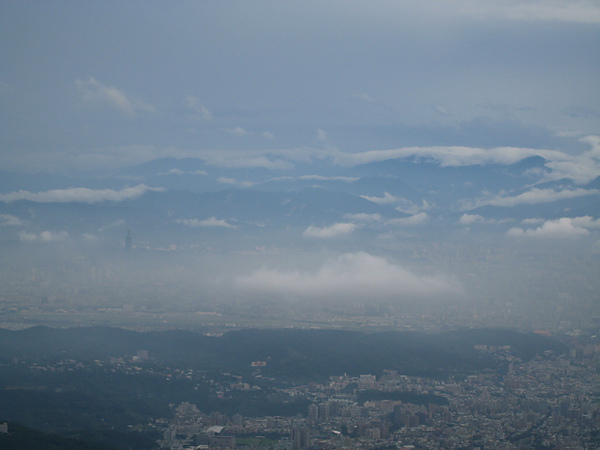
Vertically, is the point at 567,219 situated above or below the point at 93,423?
above

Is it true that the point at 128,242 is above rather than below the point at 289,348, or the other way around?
above

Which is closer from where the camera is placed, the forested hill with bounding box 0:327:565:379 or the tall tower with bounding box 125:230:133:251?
the forested hill with bounding box 0:327:565:379

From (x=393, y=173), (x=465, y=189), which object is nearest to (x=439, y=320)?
(x=465, y=189)

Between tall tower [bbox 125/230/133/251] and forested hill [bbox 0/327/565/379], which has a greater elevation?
tall tower [bbox 125/230/133/251]

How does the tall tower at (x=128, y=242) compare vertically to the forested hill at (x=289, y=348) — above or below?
above

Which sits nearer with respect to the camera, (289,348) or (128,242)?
(289,348)

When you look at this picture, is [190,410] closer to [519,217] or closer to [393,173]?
[519,217]

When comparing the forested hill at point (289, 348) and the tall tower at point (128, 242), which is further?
the tall tower at point (128, 242)

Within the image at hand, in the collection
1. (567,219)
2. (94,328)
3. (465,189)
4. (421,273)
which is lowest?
(94,328)
